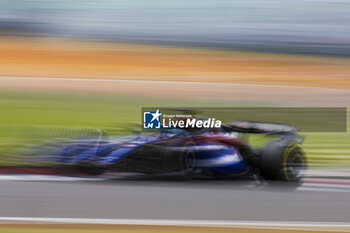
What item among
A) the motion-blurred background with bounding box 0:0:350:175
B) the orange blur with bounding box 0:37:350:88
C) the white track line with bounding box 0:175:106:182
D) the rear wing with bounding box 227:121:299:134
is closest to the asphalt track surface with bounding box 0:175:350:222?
the white track line with bounding box 0:175:106:182

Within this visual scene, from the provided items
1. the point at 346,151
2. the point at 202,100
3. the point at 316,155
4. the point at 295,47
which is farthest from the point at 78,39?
the point at 346,151

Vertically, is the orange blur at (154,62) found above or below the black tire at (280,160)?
above

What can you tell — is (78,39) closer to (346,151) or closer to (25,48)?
(25,48)

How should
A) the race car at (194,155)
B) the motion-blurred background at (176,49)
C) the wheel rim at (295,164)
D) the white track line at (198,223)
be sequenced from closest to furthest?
the white track line at (198,223)
the race car at (194,155)
the wheel rim at (295,164)
the motion-blurred background at (176,49)

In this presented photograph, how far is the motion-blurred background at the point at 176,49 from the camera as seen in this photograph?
4.48 m

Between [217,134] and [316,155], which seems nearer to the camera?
[217,134]

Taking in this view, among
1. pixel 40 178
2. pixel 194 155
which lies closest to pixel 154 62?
pixel 194 155

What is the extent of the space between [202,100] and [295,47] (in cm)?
85

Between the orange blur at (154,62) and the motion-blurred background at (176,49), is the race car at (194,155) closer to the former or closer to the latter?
the motion-blurred background at (176,49)

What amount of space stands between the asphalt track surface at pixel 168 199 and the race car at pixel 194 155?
83 mm

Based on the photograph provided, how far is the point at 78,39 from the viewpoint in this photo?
14.8ft

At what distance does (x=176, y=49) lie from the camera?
14.8ft

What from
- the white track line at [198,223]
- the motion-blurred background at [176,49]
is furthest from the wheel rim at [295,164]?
the white track line at [198,223]

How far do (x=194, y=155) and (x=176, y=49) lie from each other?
1.02m
